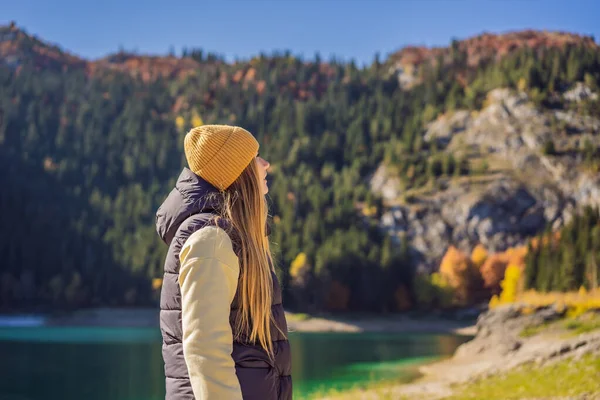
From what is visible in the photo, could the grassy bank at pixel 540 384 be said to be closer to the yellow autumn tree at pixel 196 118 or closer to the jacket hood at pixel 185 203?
the jacket hood at pixel 185 203

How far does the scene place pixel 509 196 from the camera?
263 ft

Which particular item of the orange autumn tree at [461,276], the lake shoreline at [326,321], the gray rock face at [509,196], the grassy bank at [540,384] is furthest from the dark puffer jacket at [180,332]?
the gray rock face at [509,196]

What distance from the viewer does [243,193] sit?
2861 millimetres

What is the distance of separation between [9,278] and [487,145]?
59.6 metres

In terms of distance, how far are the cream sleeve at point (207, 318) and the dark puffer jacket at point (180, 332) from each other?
0.48ft

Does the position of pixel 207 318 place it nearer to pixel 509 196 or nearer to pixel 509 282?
pixel 509 282

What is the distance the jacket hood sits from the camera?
9.21 ft

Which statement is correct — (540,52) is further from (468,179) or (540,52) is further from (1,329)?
(1,329)

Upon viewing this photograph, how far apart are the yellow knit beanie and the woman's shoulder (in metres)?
0.34

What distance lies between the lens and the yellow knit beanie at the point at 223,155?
2873 millimetres

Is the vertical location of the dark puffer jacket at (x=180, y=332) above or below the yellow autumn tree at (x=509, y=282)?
above

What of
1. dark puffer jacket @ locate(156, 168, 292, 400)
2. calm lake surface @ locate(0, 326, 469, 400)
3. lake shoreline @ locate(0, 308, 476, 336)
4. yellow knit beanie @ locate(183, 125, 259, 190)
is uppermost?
yellow knit beanie @ locate(183, 125, 259, 190)

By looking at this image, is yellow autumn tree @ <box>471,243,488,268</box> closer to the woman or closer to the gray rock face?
the gray rock face

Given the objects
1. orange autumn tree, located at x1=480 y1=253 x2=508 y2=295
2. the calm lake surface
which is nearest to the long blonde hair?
the calm lake surface
